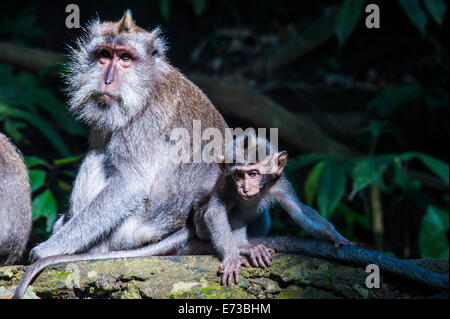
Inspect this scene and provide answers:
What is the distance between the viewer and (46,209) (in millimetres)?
7836

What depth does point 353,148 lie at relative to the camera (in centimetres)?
1243

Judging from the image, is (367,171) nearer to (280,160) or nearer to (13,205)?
(280,160)

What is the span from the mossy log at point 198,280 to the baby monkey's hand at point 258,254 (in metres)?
0.06

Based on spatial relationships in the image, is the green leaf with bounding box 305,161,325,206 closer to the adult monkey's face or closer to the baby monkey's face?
the adult monkey's face

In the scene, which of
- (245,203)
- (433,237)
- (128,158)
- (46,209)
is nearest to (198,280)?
(245,203)

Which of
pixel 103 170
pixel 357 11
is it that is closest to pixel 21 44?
pixel 357 11

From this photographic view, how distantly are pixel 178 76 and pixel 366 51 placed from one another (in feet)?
27.2

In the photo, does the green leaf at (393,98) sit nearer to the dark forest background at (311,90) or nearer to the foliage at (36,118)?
the dark forest background at (311,90)

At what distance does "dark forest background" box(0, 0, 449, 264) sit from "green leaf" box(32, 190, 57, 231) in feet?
2.23

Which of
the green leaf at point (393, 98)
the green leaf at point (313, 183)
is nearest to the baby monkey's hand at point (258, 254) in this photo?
the green leaf at point (313, 183)

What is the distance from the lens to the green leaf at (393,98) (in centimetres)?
1158

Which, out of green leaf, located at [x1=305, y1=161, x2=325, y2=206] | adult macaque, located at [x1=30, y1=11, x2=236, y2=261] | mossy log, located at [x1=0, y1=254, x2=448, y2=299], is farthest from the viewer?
green leaf, located at [x1=305, y1=161, x2=325, y2=206]

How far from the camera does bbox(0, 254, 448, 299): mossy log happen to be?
5.05 meters

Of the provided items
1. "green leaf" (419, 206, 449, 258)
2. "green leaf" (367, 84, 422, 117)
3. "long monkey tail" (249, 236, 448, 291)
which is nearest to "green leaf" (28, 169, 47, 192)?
"long monkey tail" (249, 236, 448, 291)
